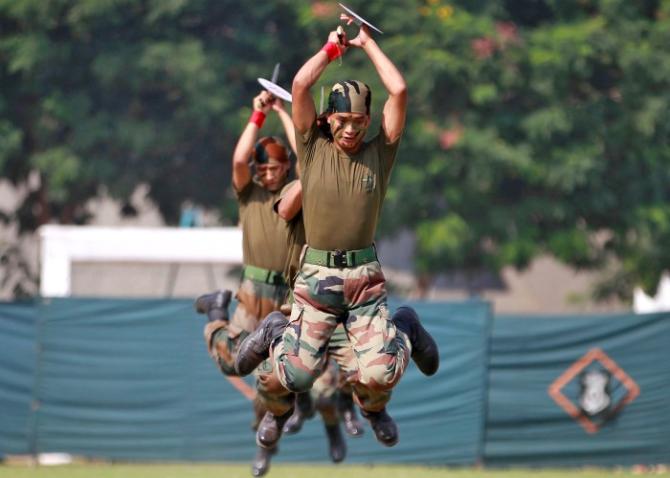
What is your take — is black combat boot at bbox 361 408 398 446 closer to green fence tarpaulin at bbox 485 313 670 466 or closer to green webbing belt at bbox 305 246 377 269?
green webbing belt at bbox 305 246 377 269

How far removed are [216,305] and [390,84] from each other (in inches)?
148

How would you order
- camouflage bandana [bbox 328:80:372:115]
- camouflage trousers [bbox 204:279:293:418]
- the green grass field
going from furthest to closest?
the green grass field, camouflage trousers [bbox 204:279:293:418], camouflage bandana [bbox 328:80:372:115]

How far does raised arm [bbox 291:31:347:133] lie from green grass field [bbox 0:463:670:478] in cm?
793

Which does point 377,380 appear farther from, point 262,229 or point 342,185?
point 262,229

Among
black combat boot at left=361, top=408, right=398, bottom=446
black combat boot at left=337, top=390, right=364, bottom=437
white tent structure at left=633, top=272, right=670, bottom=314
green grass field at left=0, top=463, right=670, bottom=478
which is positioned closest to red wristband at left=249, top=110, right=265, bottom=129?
black combat boot at left=337, top=390, right=364, bottom=437

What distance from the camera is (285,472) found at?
1873 cm

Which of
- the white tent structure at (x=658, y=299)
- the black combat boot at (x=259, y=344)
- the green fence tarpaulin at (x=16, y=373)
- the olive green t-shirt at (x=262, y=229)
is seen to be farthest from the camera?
the white tent structure at (x=658, y=299)

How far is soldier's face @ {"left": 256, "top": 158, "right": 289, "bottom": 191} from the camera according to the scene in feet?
42.5

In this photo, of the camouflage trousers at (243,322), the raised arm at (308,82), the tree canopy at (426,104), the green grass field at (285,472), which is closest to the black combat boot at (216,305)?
the camouflage trousers at (243,322)

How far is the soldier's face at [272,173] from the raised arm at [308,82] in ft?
6.95

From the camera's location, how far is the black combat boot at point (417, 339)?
37.7 ft

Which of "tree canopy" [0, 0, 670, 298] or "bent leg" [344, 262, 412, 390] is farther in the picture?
"tree canopy" [0, 0, 670, 298]

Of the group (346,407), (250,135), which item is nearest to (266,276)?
(250,135)

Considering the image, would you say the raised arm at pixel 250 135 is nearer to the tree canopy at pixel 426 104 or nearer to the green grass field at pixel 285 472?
the green grass field at pixel 285 472
